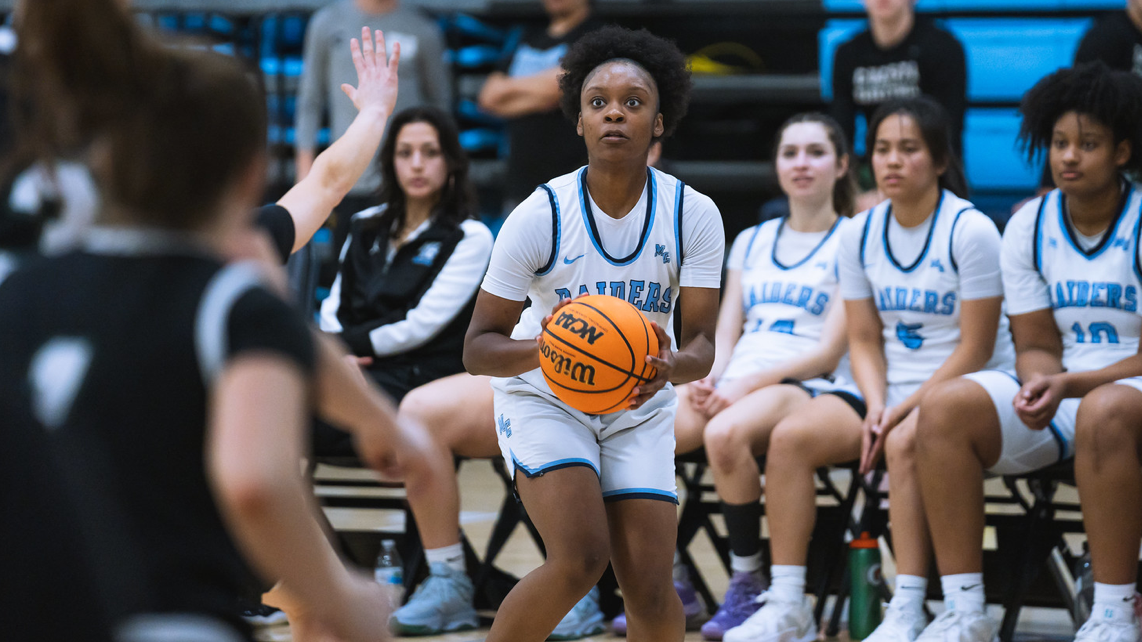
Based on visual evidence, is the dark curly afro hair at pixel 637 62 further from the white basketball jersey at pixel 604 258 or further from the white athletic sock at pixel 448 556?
the white athletic sock at pixel 448 556

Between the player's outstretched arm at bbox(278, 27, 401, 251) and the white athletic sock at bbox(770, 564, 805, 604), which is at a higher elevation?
the player's outstretched arm at bbox(278, 27, 401, 251)

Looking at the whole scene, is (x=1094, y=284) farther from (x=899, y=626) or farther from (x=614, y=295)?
(x=614, y=295)

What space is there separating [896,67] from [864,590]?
260cm

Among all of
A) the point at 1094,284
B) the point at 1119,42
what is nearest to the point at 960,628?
the point at 1094,284

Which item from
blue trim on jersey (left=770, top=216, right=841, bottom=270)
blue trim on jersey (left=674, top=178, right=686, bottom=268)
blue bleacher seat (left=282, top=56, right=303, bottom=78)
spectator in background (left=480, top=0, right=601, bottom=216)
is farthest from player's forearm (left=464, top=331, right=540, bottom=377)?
blue bleacher seat (left=282, top=56, right=303, bottom=78)

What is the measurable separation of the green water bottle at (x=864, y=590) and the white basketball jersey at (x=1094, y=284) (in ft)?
3.03

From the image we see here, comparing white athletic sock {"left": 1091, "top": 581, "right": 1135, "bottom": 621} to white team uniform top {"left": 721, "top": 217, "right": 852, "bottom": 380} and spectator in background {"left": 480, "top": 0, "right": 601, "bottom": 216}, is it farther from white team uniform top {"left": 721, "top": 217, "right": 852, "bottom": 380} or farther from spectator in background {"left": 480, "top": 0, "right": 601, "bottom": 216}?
spectator in background {"left": 480, "top": 0, "right": 601, "bottom": 216}

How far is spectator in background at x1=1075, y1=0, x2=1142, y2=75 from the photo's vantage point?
4898 millimetres

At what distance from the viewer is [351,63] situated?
6.27 meters

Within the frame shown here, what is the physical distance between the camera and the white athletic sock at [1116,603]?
11.6ft

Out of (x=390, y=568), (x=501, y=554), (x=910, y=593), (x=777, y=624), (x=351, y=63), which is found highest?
(x=351, y=63)

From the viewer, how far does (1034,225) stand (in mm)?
4027

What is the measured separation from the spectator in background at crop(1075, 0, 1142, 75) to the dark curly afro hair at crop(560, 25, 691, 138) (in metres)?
2.40

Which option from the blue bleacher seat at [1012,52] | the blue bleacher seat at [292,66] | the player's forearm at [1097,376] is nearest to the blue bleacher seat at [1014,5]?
the blue bleacher seat at [1012,52]
